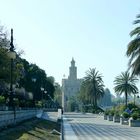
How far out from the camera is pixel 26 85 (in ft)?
342

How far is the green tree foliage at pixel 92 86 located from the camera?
111625 millimetres

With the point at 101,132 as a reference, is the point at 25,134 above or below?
above

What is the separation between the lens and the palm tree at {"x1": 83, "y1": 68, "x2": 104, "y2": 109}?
11156 cm

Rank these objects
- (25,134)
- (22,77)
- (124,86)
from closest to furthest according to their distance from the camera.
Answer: (25,134), (22,77), (124,86)

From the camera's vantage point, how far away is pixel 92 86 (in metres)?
112

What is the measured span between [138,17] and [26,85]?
2530 inches

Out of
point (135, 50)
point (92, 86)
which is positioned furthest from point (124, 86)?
point (135, 50)

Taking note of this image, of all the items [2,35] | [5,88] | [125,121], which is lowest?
[125,121]

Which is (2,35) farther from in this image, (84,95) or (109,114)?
(84,95)

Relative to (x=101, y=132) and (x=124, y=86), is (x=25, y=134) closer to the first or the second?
(x=101, y=132)

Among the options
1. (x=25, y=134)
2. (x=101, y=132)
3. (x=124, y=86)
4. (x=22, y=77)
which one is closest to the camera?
(x=25, y=134)

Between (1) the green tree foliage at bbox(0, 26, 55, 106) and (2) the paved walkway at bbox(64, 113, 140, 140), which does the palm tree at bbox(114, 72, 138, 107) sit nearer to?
(1) the green tree foliage at bbox(0, 26, 55, 106)

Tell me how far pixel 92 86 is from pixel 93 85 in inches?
13.9

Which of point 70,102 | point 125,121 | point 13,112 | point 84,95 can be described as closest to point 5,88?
point 125,121
